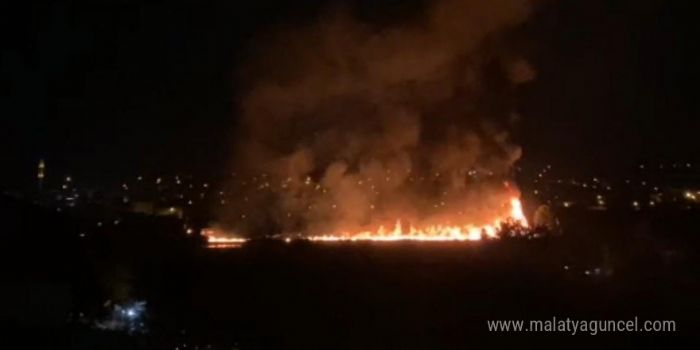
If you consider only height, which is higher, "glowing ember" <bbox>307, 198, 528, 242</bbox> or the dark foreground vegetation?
"glowing ember" <bbox>307, 198, 528, 242</bbox>

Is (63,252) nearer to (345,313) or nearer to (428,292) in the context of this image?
(345,313)

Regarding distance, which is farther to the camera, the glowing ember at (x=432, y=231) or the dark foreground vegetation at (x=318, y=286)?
the glowing ember at (x=432, y=231)

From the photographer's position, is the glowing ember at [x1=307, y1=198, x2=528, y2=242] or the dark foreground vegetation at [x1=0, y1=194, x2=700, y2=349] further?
the glowing ember at [x1=307, y1=198, x2=528, y2=242]

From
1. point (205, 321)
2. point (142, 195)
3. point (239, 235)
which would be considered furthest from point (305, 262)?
point (142, 195)

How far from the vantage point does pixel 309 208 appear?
36.6m

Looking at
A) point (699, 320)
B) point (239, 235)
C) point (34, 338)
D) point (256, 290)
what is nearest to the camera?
point (34, 338)

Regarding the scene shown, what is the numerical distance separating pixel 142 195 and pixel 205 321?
4357 centimetres

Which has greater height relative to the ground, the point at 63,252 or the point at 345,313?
the point at 63,252

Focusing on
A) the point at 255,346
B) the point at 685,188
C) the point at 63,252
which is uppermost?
the point at 685,188

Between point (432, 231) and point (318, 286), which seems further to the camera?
point (432, 231)

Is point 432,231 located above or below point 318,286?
above

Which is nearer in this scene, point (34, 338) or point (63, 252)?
point (34, 338)

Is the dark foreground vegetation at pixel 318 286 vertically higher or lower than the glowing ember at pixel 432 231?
lower

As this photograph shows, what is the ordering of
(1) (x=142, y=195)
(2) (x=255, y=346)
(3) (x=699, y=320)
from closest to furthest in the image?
(2) (x=255, y=346), (3) (x=699, y=320), (1) (x=142, y=195)
